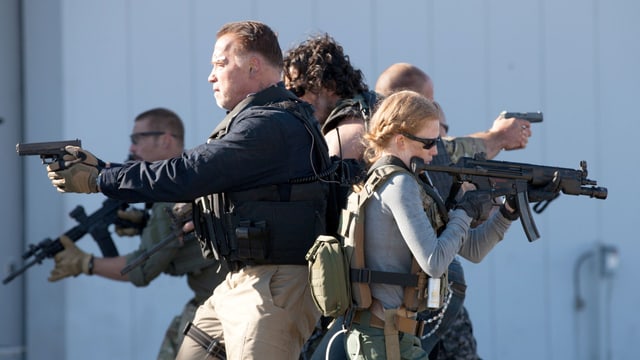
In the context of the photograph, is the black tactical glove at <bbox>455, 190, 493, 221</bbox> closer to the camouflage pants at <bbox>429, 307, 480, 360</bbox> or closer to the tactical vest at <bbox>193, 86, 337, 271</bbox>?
the tactical vest at <bbox>193, 86, 337, 271</bbox>

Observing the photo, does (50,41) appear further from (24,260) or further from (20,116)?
(24,260)

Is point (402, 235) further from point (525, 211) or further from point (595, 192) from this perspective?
point (595, 192)

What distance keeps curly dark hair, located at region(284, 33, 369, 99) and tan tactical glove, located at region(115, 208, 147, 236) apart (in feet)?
4.46

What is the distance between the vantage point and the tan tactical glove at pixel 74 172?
4.00 meters

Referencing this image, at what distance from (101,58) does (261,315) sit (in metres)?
2.88

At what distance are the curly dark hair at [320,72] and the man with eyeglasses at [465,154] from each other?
0.24 metres

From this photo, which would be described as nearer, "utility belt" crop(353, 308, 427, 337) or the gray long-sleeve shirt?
the gray long-sleeve shirt

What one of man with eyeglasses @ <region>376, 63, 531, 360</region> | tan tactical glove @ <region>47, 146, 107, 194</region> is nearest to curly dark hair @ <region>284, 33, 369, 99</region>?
man with eyeglasses @ <region>376, 63, 531, 360</region>

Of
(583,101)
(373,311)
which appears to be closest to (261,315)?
(373,311)

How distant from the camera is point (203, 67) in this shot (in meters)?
6.45

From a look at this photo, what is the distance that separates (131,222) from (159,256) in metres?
0.51

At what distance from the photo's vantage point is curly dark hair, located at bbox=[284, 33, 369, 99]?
477cm

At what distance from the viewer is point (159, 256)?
5379 mm

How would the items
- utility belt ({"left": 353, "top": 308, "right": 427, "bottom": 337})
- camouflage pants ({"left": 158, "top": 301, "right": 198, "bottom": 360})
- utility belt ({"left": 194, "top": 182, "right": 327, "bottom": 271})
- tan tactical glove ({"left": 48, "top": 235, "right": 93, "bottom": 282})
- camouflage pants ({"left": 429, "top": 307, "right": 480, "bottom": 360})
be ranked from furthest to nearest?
tan tactical glove ({"left": 48, "top": 235, "right": 93, "bottom": 282}) < camouflage pants ({"left": 158, "top": 301, "right": 198, "bottom": 360}) < camouflage pants ({"left": 429, "top": 307, "right": 480, "bottom": 360}) < utility belt ({"left": 194, "top": 182, "right": 327, "bottom": 271}) < utility belt ({"left": 353, "top": 308, "right": 427, "bottom": 337})
